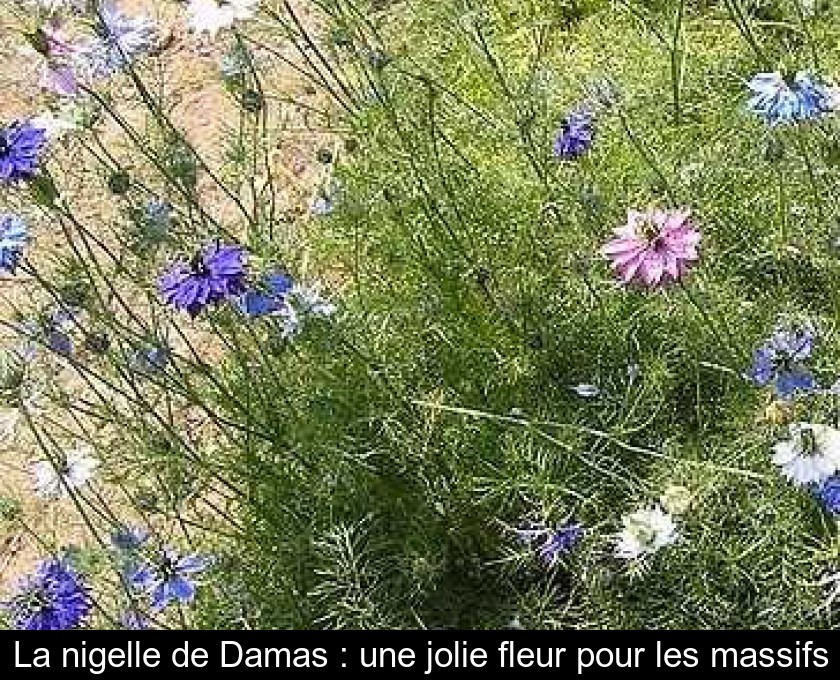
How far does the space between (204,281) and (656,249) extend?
21.0 inches

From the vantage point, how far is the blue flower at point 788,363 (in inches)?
77.0

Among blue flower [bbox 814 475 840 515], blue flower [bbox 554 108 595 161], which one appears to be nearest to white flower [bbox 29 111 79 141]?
blue flower [bbox 554 108 595 161]

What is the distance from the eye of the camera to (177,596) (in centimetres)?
211

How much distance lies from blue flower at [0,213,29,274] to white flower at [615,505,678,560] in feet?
2.68

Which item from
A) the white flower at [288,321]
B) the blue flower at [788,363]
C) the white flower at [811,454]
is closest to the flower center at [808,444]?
the white flower at [811,454]

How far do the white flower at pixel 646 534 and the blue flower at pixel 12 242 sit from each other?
82 cm

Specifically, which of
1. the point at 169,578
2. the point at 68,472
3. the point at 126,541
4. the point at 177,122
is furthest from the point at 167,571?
the point at 177,122

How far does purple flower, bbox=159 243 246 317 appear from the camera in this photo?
77.7 inches

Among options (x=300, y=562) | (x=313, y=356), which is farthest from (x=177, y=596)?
(x=313, y=356)

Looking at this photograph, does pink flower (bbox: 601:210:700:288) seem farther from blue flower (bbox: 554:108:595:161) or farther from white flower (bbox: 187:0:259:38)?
white flower (bbox: 187:0:259:38)

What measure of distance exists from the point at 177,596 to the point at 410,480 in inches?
17.9

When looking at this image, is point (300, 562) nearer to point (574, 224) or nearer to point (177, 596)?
point (177, 596)

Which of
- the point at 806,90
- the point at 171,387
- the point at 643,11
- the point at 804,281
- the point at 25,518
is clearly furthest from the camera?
the point at 643,11

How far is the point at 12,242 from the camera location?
2.06m
